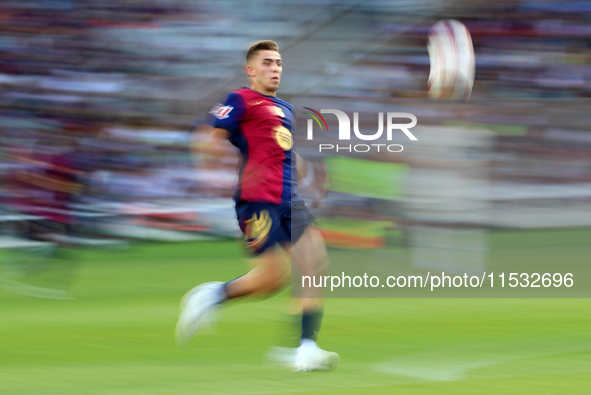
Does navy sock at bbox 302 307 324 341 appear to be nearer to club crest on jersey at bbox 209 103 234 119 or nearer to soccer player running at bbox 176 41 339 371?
soccer player running at bbox 176 41 339 371

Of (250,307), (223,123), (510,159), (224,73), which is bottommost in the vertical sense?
(250,307)

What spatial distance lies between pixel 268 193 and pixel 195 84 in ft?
20.3

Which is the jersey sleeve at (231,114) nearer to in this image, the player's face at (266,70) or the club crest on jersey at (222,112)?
the club crest on jersey at (222,112)

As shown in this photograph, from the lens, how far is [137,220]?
8.53 metres

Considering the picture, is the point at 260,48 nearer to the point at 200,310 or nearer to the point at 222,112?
the point at 222,112

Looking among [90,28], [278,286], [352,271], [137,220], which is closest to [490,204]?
[352,271]

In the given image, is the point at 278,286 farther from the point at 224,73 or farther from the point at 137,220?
the point at 224,73

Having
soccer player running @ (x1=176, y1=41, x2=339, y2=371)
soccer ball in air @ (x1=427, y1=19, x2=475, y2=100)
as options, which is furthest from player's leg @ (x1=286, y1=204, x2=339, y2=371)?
soccer ball in air @ (x1=427, y1=19, x2=475, y2=100)

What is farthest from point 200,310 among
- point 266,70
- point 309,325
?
point 266,70

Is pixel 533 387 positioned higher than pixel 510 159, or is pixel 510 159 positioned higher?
pixel 510 159

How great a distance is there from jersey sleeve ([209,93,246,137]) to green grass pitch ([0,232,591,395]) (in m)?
0.88

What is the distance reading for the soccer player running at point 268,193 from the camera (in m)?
3.41

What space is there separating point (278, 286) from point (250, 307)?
5.30 ft

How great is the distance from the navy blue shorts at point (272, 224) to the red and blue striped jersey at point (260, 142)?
34 millimetres
